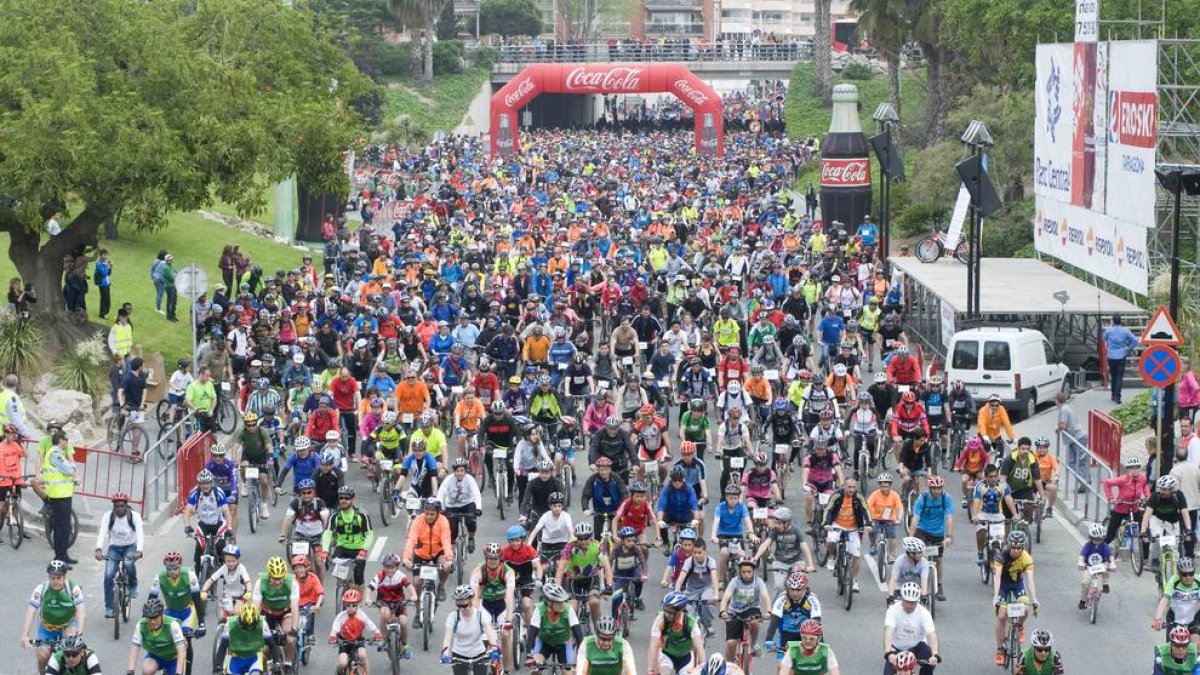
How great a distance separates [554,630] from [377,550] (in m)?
6.50

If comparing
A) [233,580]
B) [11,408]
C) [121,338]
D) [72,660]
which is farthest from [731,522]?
[121,338]

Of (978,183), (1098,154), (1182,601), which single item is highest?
(1098,154)

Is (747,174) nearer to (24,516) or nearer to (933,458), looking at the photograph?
(933,458)

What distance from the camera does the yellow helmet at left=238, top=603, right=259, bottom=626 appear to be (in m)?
17.1

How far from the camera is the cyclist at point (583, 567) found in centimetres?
1881

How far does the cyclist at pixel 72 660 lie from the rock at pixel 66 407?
1420cm

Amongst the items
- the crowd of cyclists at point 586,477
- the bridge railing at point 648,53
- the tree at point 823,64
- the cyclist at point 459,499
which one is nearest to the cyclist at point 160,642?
the crowd of cyclists at point 586,477

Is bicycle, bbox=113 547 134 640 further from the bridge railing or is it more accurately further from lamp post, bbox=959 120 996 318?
the bridge railing

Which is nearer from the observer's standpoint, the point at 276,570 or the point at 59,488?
the point at 276,570

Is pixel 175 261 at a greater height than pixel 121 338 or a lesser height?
lesser

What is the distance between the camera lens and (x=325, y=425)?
2506 cm

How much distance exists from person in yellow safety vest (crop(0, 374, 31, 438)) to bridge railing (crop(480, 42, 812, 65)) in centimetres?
8344

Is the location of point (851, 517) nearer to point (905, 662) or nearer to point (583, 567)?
point (583, 567)

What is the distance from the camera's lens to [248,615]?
1712 cm
